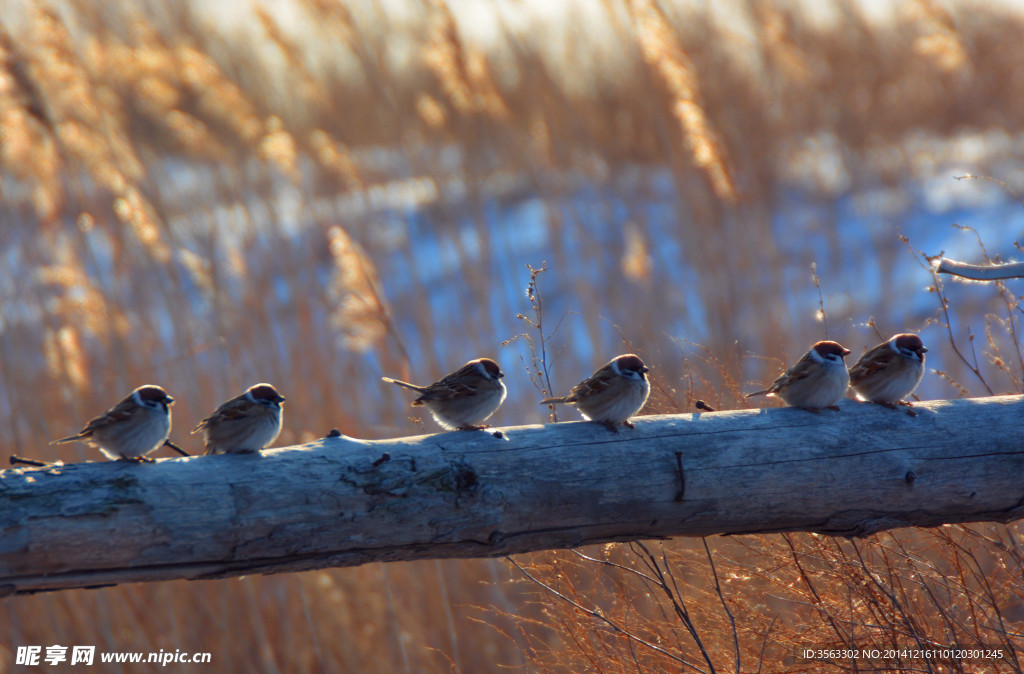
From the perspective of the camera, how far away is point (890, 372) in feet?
9.43

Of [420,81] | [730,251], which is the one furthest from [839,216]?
[420,81]

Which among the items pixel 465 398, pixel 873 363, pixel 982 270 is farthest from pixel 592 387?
pixel 982 270

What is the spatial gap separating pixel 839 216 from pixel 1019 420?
394 inches

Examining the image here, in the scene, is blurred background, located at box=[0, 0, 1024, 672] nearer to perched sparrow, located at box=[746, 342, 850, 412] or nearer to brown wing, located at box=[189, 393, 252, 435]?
perched sparrow, located at box=[746, 342, 850, 412]

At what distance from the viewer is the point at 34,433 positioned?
475 centimetres

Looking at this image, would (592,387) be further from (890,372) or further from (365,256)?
(365,256)

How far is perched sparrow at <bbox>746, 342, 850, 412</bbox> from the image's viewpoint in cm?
276

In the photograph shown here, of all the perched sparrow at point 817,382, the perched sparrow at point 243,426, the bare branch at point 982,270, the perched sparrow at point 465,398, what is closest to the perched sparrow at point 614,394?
the perched sparrow at point 465,398

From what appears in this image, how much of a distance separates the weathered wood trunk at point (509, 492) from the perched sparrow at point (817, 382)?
3.1 inches

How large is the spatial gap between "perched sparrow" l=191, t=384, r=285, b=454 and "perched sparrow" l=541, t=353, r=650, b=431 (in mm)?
1006

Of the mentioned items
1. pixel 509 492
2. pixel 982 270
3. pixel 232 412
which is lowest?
pixel 509 492

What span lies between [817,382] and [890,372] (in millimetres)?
320

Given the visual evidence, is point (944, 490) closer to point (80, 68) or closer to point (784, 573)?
point (784, 573)

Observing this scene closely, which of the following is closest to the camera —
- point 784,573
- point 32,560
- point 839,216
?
point 32,560
